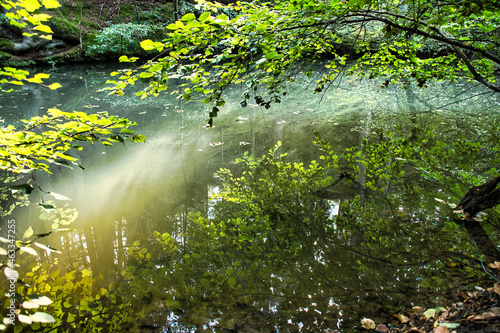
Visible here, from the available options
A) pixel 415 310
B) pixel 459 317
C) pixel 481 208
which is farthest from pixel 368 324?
pixel 481 208

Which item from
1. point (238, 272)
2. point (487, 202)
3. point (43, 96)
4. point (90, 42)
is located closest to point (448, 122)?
point (487, 202)

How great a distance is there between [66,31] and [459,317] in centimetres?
1880

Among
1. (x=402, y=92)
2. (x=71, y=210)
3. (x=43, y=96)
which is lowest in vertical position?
(x=71, y=210)

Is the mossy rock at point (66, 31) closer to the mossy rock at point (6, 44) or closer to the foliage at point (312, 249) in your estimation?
the mossy rock at point (6, 44)

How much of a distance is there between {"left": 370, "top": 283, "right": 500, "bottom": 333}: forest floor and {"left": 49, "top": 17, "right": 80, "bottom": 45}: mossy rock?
18.4 meters

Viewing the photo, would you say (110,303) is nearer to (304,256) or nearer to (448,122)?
(304,256)

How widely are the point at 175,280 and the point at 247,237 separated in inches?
34.4

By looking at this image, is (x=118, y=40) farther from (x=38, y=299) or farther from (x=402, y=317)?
(x=402, y=317)

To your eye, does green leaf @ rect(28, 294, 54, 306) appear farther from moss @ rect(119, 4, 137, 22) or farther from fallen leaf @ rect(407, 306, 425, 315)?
moss @ rect(119, 4, 137, 22)

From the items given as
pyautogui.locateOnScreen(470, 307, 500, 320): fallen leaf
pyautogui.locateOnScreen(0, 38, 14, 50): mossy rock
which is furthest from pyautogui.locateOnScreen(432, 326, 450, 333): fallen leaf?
pyautogui.locateOnScreen(0, 38, 14, 50): mossy rock

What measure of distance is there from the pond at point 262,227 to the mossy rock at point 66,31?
12398mm

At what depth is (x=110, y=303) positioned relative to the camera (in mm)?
2199

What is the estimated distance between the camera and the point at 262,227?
3096mm

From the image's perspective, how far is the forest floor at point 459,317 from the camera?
49.0 inches
